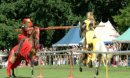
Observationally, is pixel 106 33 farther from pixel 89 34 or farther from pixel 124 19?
pixel 89 34

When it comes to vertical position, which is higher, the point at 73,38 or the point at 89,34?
the point at 89,34

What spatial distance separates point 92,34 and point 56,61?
9415 mm

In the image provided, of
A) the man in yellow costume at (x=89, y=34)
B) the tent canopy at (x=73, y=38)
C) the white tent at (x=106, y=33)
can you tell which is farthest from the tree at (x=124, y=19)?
the man in yellow costume at (x=89, y=34)

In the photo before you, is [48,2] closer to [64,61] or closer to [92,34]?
[64,61]

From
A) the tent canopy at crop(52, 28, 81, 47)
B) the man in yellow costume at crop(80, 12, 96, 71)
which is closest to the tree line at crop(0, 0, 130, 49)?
the tent canopy at crop(52, 28, 81, 47)

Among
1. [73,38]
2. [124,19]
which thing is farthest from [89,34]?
[124,19]

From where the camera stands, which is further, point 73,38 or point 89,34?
point 73,38

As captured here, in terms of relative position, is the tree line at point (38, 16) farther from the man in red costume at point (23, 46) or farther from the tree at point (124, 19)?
the man in red costume at point (23, 46)

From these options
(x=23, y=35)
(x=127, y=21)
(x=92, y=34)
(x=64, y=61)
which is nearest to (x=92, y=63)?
(x=92, y=34)

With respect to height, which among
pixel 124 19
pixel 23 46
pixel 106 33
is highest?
pixel 23 46

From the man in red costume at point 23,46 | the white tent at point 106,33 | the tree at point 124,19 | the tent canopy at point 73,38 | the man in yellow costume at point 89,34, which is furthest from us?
the tree at point 124,19

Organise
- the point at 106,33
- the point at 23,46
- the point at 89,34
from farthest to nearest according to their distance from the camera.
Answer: the point at 106,33, the point at 89,34, the point at 23,46

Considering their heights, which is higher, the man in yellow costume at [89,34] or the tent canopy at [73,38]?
the man in yellow costume at [89,34]

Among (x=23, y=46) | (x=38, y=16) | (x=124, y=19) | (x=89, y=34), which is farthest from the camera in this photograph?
(x=38, y=16)
